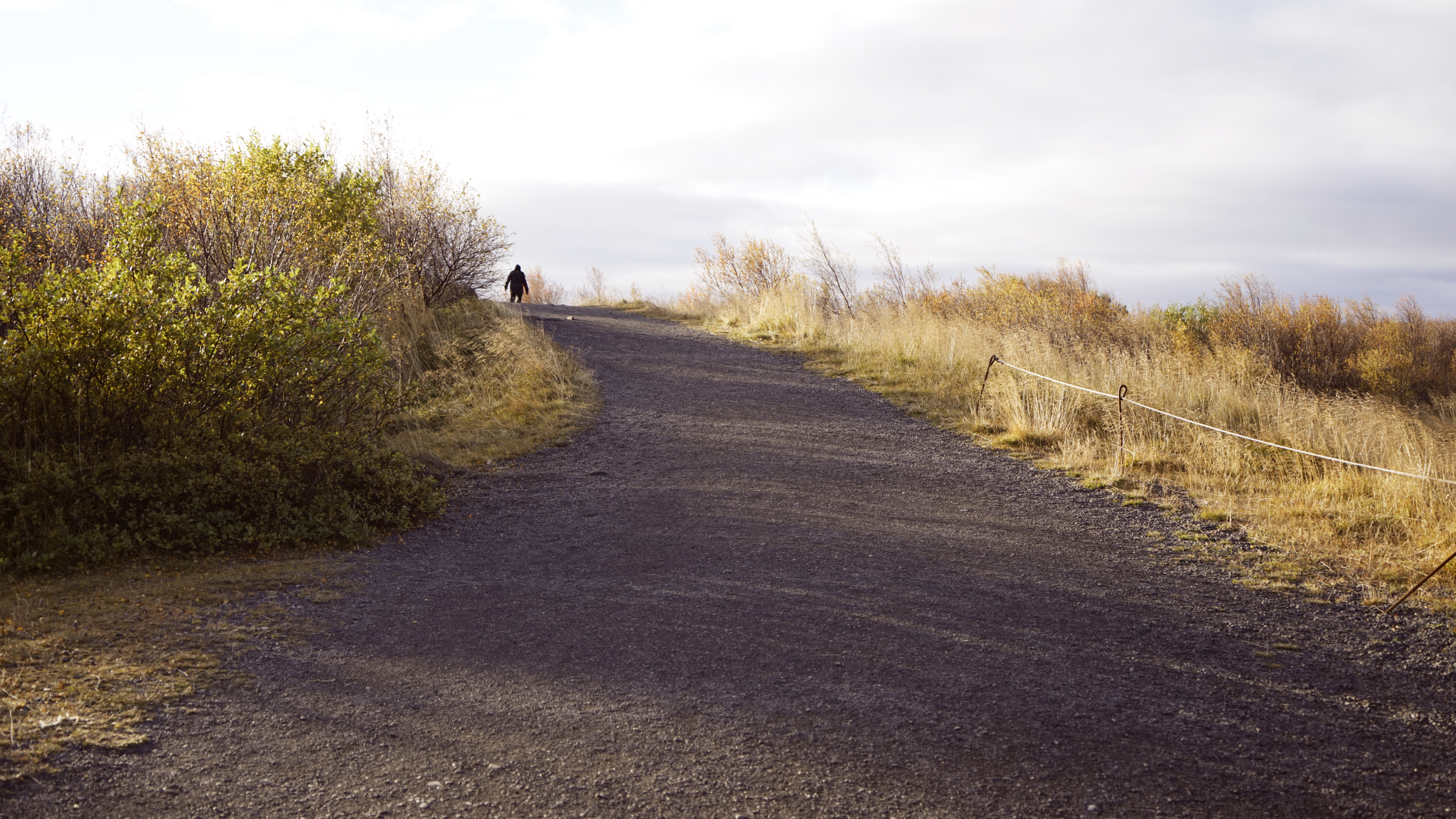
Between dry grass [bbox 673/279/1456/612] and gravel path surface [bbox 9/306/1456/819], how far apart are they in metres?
1.05

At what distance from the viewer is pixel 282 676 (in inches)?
161

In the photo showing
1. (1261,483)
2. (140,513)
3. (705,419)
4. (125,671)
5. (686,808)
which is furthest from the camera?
(705,419)

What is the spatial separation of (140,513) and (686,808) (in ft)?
15.7

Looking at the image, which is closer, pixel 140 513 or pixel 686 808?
pixel 686 808

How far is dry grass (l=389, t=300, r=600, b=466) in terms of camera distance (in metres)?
9.72

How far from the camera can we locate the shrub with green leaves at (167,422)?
570cm

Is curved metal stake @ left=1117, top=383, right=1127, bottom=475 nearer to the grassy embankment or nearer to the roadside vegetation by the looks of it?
the roadside vegetation

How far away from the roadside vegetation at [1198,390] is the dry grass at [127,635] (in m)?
6.04

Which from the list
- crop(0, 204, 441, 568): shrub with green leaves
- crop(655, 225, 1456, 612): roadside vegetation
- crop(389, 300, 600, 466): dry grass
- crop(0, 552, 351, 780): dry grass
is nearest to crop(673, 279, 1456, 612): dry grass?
crop(655, 225, 1456, 612): roadside vegetation

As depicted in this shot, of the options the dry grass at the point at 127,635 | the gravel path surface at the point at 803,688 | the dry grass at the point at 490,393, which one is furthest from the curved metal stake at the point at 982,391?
the dry grass at the point at 127,635

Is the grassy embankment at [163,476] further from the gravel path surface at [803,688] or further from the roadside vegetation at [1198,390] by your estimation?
the roadside vegetation at [1198,390]

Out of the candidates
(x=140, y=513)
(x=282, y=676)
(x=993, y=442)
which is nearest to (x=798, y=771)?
(x=282, y=676)

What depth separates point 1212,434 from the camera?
9242 mm

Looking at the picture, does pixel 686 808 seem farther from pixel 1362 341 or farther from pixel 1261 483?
pixel 1362 341
